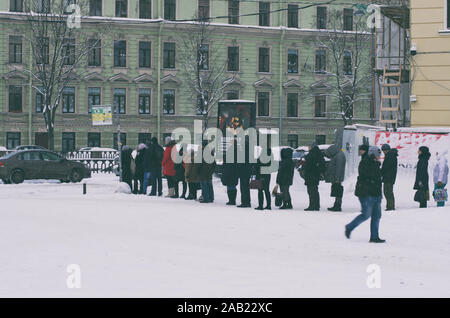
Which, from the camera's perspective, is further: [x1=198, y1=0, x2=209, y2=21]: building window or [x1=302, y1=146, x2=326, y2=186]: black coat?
[x1=198, y1=0, x2=209, y2=21]: building window

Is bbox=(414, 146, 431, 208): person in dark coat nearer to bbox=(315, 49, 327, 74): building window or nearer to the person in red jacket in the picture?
the person in red jacket

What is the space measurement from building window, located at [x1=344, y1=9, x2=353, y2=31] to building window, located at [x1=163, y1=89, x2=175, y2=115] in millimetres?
13638

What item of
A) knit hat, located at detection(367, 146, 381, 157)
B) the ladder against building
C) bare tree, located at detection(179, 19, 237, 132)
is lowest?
knit hat, located at detection(367, 146, 381, 157)

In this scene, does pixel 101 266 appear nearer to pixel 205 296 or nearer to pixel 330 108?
pixel 205 296

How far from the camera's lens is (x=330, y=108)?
56844mm

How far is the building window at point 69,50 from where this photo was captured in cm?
4812

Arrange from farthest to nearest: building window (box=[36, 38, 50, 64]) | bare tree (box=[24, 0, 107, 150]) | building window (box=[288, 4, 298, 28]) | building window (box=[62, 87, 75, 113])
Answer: building window (box=[288, 4, 298, 28]) → building window (box=[62, 87, 75, 113]) → bare tree (box=[24, 0, 107, 150]) → building window (box=[36, 38, 50, 64])

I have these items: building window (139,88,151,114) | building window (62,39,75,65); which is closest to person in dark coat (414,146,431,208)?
building window (62,39,75,65)

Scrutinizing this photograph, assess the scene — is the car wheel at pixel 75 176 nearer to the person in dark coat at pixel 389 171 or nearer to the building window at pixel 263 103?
the person in dark coat at pixel 389 171

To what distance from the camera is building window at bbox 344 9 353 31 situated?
56312 mm

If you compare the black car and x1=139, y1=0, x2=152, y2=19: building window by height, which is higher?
x1=139, y1=0, x2=152, y2=19: building window

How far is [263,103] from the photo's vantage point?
55906 mm
